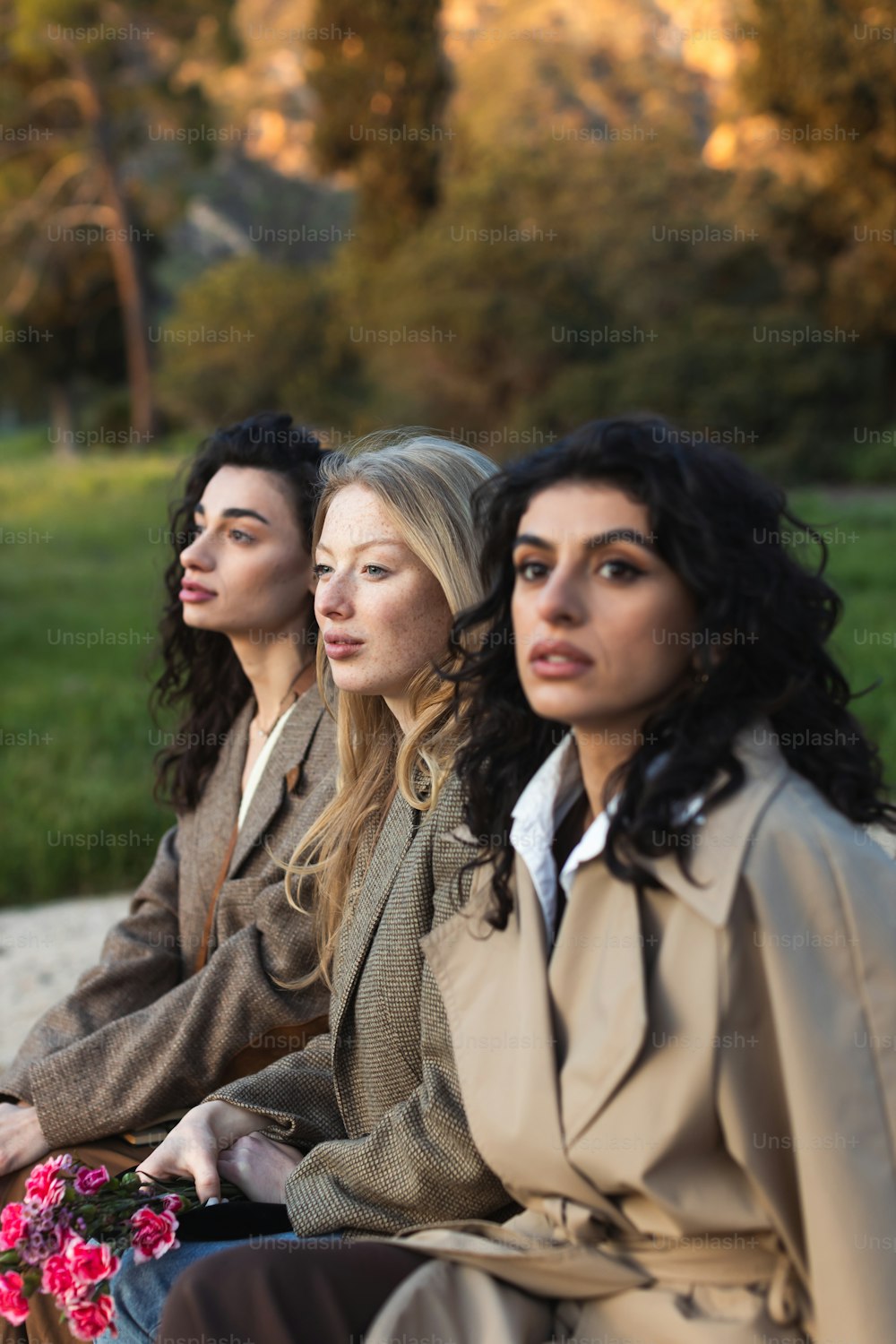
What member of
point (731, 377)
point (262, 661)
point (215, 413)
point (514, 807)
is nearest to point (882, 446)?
point (731, 377)

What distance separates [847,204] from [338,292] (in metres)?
9.12

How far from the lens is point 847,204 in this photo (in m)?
20.1

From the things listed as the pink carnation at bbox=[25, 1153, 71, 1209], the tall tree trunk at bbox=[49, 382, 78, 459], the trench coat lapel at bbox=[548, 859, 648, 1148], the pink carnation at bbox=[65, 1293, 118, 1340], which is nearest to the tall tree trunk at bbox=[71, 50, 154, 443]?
the tall tree trunk at bbox=[49, 382, 78, 459]

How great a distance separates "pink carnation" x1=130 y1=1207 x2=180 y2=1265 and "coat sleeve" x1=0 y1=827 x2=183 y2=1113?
91 centimetres

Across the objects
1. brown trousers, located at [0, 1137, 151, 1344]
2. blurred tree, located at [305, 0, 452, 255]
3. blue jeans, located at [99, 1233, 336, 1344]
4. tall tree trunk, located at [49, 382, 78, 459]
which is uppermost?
blurred tree, located at [305, 0, 452, 255]

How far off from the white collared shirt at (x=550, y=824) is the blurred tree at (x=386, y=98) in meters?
22.7

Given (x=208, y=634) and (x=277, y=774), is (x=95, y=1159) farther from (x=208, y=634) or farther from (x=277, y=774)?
(x=208, y=634)

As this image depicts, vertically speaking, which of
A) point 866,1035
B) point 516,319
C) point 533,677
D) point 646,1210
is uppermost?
point 516,319

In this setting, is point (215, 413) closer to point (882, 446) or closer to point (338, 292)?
point (338, 292)

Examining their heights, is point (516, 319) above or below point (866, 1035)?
above

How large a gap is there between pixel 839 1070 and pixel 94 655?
10300 millimetres

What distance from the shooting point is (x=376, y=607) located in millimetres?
2844

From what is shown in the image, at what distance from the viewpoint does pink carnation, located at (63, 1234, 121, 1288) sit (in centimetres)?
225

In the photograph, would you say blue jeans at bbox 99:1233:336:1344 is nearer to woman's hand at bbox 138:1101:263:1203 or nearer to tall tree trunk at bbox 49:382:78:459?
woman's hand at bbox 138:1101:263:1203
